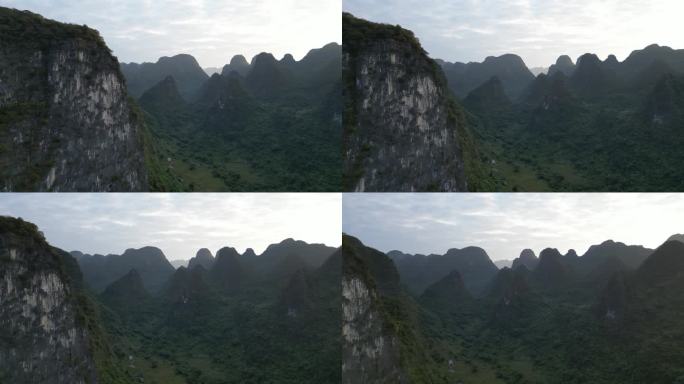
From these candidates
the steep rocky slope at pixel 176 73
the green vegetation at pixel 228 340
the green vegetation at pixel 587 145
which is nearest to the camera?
the green vegetation at pixel 228 340

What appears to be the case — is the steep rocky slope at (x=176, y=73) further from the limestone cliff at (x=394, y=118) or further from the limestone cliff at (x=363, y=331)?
the limestone cliff at (x=363, y=331)

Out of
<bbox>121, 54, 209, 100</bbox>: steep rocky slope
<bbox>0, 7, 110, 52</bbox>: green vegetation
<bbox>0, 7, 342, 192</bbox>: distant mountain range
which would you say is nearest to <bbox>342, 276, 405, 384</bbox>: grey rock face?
<bbox>0, 7, 342, 192</bbox>: distant mountain range

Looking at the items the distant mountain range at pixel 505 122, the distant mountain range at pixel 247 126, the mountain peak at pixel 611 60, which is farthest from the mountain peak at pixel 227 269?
the mountain peak at pixel 611 60

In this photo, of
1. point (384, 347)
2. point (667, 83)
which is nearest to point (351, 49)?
point (384, 347)

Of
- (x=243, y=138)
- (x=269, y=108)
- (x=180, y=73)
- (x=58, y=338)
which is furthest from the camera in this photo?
(x=180, y=73)

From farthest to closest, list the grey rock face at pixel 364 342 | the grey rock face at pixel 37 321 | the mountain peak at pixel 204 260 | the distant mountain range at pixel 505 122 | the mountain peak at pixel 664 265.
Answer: the mountain peak at pixel 204 260 → the mountain peak at pixel 664 265 → the grey rock face at pixel 37 321 → the distant mountain range at pixel 505 122 → the grey rock face at pixel 364 342

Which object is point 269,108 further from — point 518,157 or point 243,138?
point 518,157
